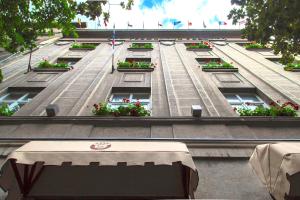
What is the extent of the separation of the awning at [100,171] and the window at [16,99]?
23.5 ft

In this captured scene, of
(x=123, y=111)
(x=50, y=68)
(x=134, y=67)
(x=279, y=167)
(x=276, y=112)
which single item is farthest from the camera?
(x=50, y=68)

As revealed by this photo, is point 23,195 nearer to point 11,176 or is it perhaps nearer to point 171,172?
point 11,176

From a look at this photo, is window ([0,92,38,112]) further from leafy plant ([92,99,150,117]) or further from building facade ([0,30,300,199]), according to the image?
leafy plant ([92,99,150,117])

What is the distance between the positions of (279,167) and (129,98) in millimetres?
9560

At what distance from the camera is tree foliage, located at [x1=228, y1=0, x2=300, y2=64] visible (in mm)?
11320

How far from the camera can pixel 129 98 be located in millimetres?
14922

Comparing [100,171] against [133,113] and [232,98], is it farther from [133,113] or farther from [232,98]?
[232,98]

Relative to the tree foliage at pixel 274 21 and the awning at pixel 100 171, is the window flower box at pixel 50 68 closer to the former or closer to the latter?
the tree foliage at pixel 274 21

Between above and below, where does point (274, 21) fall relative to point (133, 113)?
above

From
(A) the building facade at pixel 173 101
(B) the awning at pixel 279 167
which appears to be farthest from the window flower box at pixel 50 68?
(B) the awning at pixel 279 167

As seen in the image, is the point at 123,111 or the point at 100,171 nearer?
the point at 100,171

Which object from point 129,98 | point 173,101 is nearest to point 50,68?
point 129,98

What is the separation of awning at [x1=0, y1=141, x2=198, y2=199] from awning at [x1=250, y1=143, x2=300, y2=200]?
166 centimetres

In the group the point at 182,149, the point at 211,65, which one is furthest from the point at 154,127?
the point at 211,65
